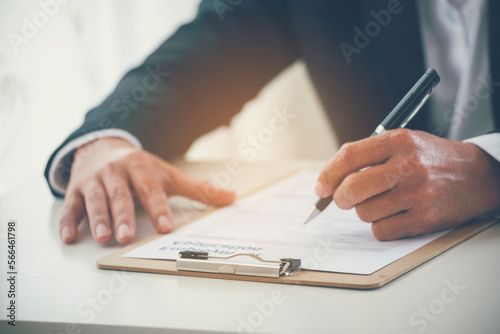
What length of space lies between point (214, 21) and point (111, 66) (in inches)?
24.3

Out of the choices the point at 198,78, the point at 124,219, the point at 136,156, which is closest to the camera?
the point at 124,219

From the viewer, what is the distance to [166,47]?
4.13ft

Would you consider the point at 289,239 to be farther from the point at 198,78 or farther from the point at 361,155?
the point at 198,78

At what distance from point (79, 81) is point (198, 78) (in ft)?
1.93

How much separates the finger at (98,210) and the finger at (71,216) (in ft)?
0.06

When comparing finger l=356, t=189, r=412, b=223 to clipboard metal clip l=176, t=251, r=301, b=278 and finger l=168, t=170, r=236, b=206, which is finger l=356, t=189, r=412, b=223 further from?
finger l=168, t=170, r=236, b=206

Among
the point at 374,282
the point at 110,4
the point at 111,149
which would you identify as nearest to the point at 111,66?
the point at 110,4

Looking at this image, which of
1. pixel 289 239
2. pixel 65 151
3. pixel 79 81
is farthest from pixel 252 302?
pixel 79 81

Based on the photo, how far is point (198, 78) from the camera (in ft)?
4.19

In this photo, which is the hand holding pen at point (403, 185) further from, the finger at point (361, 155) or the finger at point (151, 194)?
the finger at point (151, 194)

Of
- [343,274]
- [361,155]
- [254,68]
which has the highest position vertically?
[254,68]

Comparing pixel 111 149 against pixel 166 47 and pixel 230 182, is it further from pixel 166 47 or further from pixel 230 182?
pixel 166 47

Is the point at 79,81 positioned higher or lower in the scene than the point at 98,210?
higher

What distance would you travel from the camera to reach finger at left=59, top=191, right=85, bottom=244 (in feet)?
2.51
